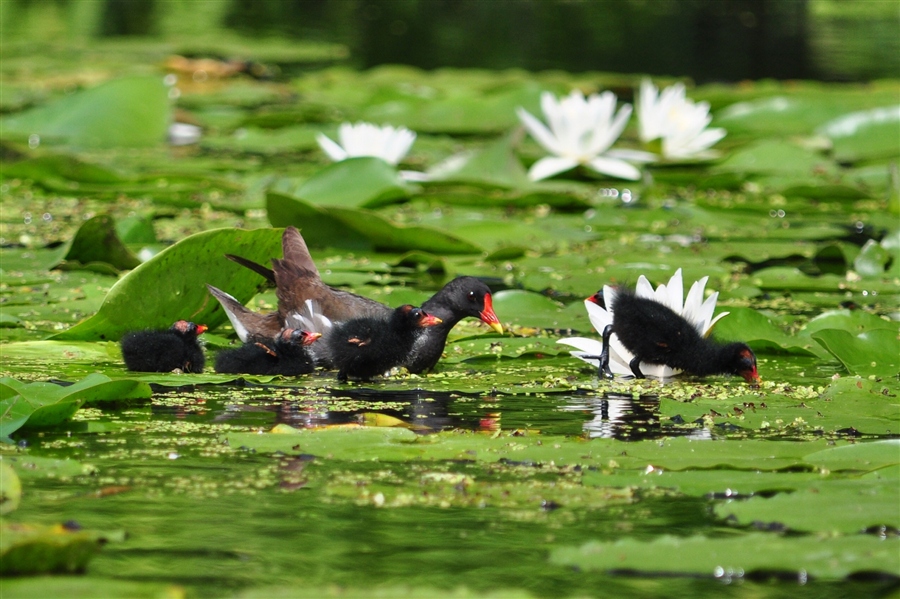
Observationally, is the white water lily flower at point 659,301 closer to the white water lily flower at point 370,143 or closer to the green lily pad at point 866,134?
the white water lily flower at point 370,143

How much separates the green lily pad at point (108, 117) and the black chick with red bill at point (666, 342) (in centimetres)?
627

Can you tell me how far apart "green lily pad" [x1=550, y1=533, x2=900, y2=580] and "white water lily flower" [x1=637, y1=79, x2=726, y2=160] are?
6.85m

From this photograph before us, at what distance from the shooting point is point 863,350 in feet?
14.3

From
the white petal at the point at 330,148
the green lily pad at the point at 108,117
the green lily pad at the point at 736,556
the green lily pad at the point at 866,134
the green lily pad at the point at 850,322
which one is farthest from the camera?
the green lily pad at the point at 866,134

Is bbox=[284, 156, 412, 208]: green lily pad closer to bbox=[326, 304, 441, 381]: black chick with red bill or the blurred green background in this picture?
bbox=[326, 304, 441, 381]: black chick with red bill

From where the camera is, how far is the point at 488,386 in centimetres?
419

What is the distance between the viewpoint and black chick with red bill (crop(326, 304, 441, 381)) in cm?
427

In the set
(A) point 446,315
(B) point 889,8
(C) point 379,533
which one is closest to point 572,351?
(A) point 446,315

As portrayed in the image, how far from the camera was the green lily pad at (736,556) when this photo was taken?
2371 millimetres

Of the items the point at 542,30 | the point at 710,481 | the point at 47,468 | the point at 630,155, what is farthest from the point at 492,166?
the point at 542,30

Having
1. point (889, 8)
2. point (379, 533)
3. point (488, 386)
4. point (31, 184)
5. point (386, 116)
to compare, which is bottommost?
point (379, 533)

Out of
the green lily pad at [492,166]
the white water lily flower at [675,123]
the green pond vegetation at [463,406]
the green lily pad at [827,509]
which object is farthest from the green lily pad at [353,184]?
the green lily pad at [827,509]

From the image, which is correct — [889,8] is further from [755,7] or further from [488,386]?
[488,386]

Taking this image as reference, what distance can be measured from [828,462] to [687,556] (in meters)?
0.81
